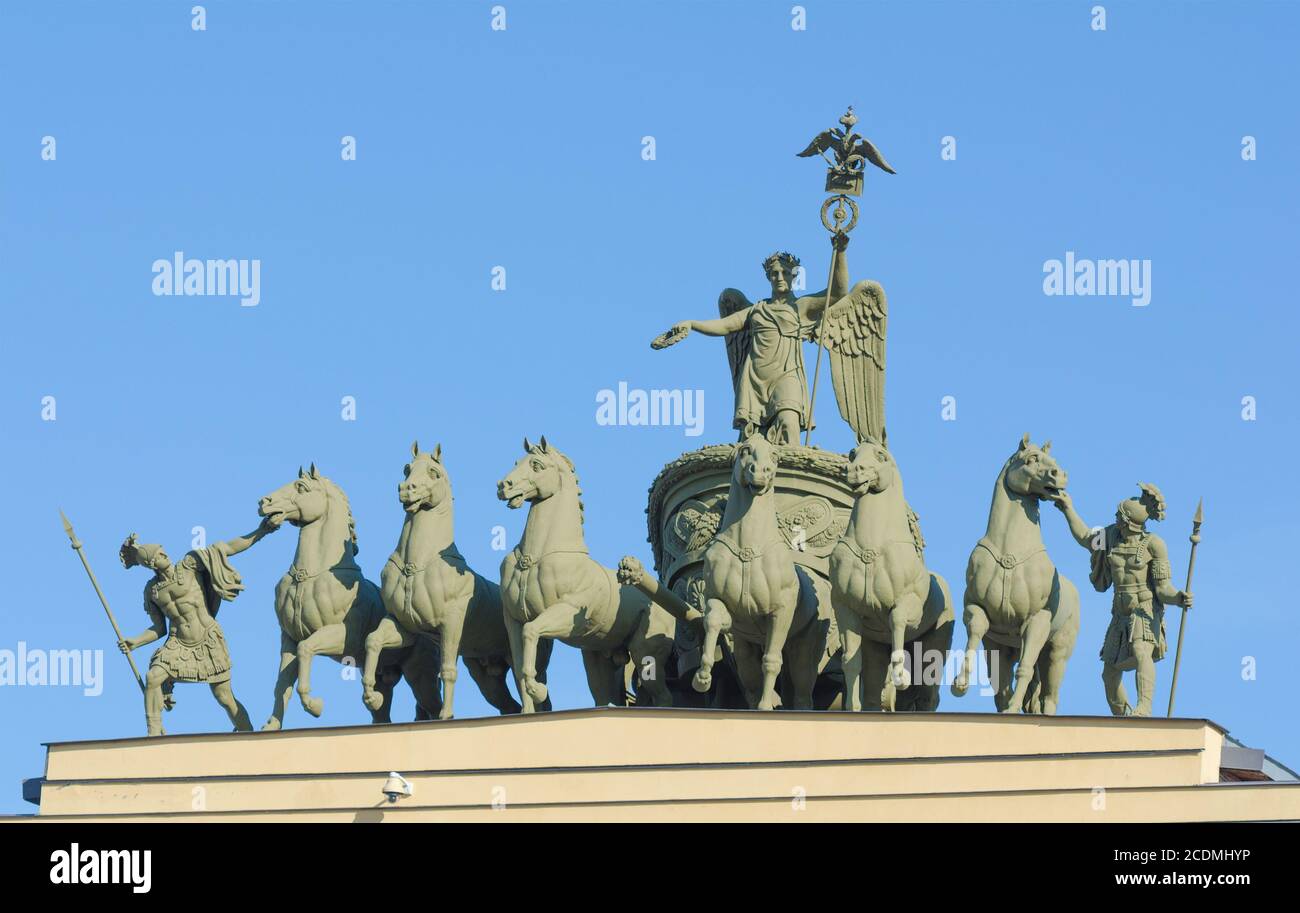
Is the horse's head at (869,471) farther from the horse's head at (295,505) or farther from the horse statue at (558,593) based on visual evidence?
the horse's head at (295,505)

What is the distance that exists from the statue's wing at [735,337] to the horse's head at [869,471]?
502cm

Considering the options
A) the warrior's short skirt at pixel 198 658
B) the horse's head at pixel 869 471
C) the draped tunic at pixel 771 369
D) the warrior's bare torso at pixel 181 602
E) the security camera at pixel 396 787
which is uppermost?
the draped tunic at pixel 771 369

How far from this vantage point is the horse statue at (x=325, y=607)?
41281 millimetres

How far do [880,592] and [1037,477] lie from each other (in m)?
2.13

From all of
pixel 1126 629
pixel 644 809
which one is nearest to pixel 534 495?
pixel 644 809

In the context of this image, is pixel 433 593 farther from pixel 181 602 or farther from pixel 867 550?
pixel 867 550

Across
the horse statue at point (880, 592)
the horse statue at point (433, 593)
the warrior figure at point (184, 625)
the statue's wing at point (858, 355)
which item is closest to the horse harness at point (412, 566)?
the horse statue at point (433, 593)

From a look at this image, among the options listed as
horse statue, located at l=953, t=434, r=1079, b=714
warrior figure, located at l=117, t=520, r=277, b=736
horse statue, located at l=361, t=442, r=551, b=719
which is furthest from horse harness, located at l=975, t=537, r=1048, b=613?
warrior figure, located at l=117, t=520, r=277, b=736

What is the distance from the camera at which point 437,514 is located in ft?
135

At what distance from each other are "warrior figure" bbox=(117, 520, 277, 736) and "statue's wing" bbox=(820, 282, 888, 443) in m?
7.29

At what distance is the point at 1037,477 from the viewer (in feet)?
131

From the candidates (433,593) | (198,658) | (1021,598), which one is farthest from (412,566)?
(1021,598)
